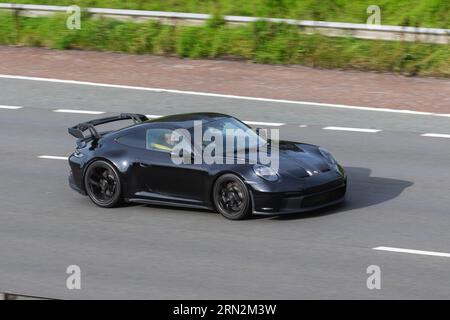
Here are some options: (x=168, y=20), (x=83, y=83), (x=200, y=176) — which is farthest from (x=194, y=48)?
(x=200, y=176)

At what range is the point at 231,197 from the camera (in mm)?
13719

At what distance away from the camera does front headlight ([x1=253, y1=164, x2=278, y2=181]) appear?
13.5 m

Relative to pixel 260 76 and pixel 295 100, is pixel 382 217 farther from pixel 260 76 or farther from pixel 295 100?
pixel 260 76

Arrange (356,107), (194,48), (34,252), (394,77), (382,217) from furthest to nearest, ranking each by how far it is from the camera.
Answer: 1. (194,48)
2. (394,77)
3. (356,107)
4. (382,217)
5. (34,252)

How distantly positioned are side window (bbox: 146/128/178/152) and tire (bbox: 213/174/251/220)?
1.02 m

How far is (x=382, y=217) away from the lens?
1380cm

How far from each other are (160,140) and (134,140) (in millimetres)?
433

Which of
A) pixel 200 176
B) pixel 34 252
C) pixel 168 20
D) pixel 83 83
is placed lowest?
pixel 34 252

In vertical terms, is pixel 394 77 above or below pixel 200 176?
above

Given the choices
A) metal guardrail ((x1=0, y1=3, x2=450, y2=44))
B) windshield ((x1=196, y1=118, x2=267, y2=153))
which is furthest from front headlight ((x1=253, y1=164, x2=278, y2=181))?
metal guardrail ((x1=0, y1=3, x2=450, y2=44))

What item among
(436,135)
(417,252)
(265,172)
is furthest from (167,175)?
(436,135)

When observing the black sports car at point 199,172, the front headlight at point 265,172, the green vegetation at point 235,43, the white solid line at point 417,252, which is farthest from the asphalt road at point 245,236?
the green vegetation at point 235,43

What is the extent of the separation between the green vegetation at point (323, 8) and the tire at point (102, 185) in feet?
35.8

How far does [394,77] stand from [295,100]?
8.27 feet
